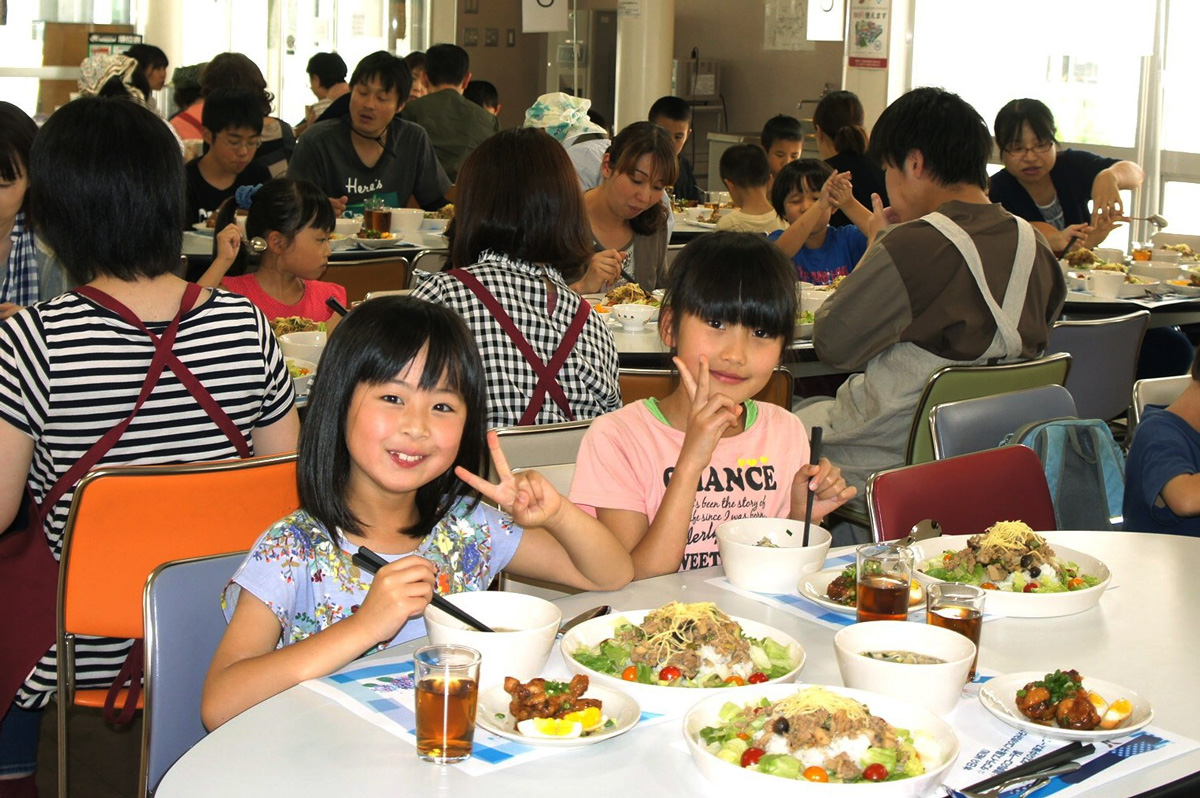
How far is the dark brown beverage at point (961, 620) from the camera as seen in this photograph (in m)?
1.56

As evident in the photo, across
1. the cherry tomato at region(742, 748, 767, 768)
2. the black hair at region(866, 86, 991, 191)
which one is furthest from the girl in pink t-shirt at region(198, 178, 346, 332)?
the cherry tomato at region(742, 748, 767, 768)

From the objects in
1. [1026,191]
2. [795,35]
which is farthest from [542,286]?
[795,35]

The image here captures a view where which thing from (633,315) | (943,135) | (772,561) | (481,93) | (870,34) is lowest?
(772,561)

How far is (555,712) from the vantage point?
53.1 inches

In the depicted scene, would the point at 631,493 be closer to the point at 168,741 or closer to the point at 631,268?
the point at 168,741

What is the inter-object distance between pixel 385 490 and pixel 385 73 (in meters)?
4.44

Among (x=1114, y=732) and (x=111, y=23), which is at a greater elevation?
(x=111, y=23)

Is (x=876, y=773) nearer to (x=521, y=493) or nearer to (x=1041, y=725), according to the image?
(x=1041, y=725)

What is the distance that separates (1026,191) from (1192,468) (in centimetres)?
334

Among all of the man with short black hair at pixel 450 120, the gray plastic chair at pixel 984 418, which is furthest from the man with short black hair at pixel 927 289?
the man with short black hair at pixel 450 120

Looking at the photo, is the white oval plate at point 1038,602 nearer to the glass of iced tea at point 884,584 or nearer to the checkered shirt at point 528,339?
the glass of iced tea at point 884,584

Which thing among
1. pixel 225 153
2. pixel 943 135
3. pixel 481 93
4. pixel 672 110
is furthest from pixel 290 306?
pixel 481 93

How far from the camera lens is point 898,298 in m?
3.37

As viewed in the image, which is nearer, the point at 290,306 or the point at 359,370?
the point at 359,370
